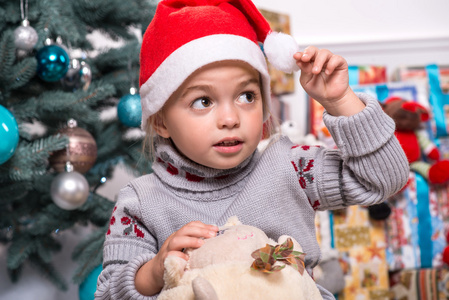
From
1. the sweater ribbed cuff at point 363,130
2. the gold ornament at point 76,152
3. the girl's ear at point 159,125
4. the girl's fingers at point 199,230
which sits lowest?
the gold ornament at point 76,152

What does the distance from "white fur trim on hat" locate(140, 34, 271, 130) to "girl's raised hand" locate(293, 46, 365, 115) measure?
Result: 78mm

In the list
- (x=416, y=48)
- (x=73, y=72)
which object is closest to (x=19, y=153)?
(x=73, y=72)

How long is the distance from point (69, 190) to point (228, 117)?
69cm

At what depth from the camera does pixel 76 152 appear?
1278 millimetres

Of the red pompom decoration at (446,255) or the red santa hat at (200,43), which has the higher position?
the red santa hat at (200,43)

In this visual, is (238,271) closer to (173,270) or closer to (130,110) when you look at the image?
(173,270)

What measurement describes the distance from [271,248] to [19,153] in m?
0.85

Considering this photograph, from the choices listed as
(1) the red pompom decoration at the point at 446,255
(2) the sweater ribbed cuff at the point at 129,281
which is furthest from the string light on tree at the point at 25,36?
(1) the red pompom decoration at the point at 446,255

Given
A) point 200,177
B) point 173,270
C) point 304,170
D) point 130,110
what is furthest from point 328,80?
point 130,110

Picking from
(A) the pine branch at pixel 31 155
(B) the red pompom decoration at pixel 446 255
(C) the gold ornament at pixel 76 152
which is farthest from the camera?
(B) the red pompom decoration at pixel 446 255

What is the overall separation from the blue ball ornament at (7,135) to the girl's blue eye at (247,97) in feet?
2.00

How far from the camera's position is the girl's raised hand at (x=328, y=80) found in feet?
2.31

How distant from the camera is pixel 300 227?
2.57 ft

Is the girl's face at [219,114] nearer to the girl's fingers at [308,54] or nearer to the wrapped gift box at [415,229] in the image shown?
the girl's fingers at [308,54]
